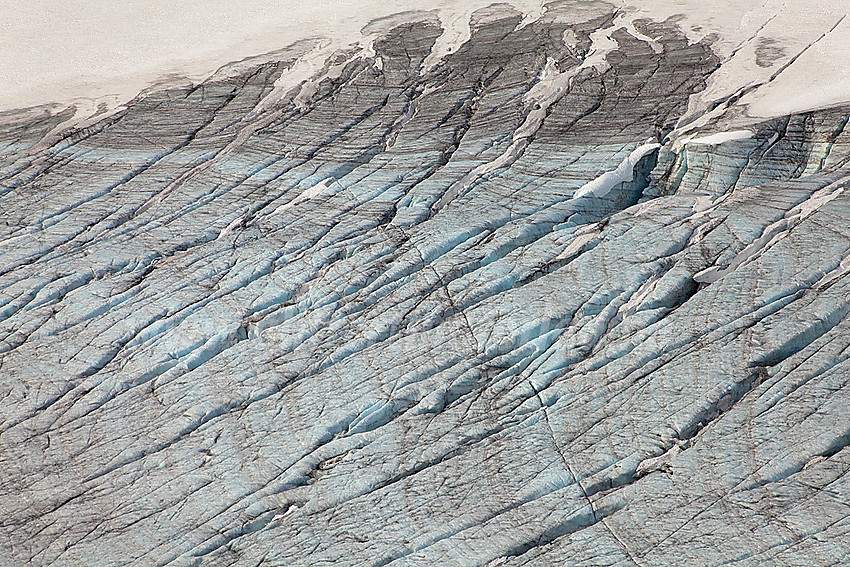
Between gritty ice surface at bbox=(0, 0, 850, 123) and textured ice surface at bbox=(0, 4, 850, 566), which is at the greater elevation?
gritty ice surface at bbox=(0, 0, 850, 123)

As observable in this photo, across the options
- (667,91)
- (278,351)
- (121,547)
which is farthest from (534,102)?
(121,547)

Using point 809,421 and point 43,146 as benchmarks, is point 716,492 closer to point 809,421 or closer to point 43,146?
point 809,421

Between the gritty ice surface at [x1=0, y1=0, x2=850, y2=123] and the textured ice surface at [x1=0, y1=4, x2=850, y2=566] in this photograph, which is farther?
the gritty ice surface at [x1=0, y1=0, x2=850, y2=123]

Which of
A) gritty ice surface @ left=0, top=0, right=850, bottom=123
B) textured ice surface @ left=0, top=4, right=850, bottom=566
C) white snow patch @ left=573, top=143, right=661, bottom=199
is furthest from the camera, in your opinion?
gritty ice surface @ left=0, top=0, right=850, bottom=123

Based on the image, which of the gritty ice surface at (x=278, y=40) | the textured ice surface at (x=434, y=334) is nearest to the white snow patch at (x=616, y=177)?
the textured ice surface at (x=434, y=334)

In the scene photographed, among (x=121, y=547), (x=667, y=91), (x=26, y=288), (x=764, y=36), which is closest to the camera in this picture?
(x=121, y=547)

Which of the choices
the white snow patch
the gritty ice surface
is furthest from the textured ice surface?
the gritty ice surface

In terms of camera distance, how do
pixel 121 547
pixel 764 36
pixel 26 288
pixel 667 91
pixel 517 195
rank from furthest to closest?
pixel 764 36, pixel 667 91, pixel 517 195, pixel 26 288, pixel 121 547

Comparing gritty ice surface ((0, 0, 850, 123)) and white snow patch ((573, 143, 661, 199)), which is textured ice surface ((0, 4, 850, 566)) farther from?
gritty ice surface ((0, 0, 850, 123))

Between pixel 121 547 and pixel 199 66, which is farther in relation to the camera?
pixel 199 66
